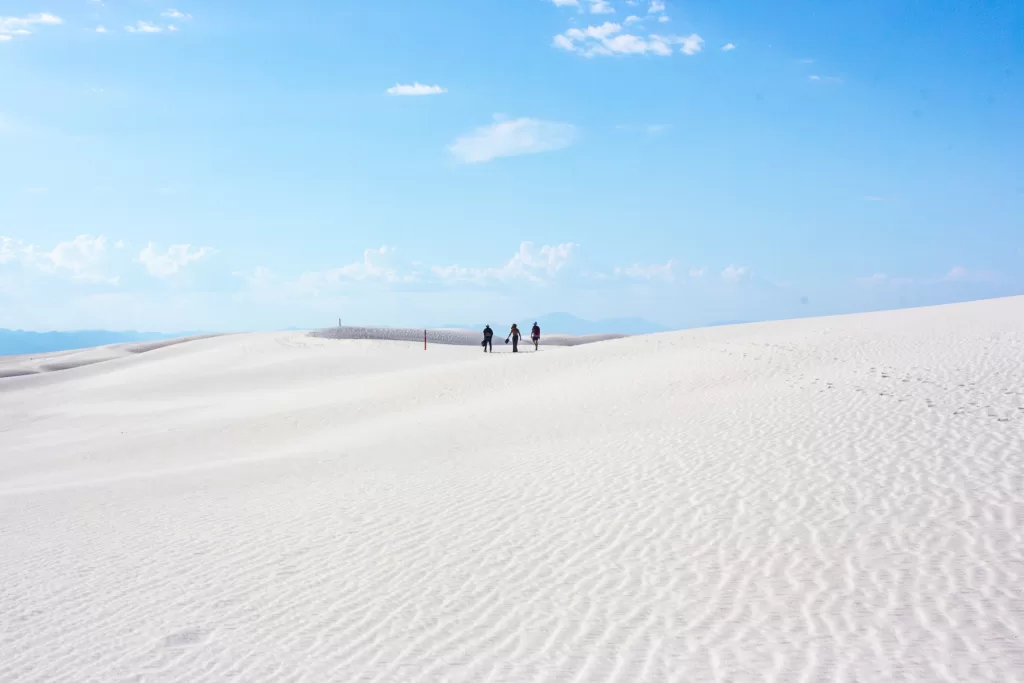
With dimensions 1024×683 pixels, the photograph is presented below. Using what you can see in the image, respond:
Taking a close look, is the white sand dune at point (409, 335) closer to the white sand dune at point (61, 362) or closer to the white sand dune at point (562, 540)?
the white sand dune at point (61, 362)

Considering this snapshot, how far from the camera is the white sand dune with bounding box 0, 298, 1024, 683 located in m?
5.79

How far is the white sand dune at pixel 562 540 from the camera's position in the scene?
5.79 metres

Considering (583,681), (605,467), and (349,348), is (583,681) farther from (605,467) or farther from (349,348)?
(349,348)

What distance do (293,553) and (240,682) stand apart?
2.92 m

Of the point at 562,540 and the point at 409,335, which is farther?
the point at 409,335

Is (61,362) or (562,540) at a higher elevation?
(61,362)

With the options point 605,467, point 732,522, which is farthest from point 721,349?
point 732,522

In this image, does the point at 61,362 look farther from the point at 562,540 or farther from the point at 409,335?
the point at 562,540

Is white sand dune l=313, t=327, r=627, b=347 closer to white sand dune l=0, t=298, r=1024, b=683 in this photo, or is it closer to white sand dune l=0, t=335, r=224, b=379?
white sand dune l=0, t=335, r=224, b=379

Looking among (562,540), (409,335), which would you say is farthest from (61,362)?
(562,540)

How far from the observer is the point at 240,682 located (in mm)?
5547

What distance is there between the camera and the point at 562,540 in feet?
27.1

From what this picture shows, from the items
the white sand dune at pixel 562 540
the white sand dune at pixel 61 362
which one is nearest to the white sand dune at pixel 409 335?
the white sand dune at pixel 61 362

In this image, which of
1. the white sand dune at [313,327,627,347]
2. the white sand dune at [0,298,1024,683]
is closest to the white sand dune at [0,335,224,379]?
the white sand dune at [313,327,627,347]
